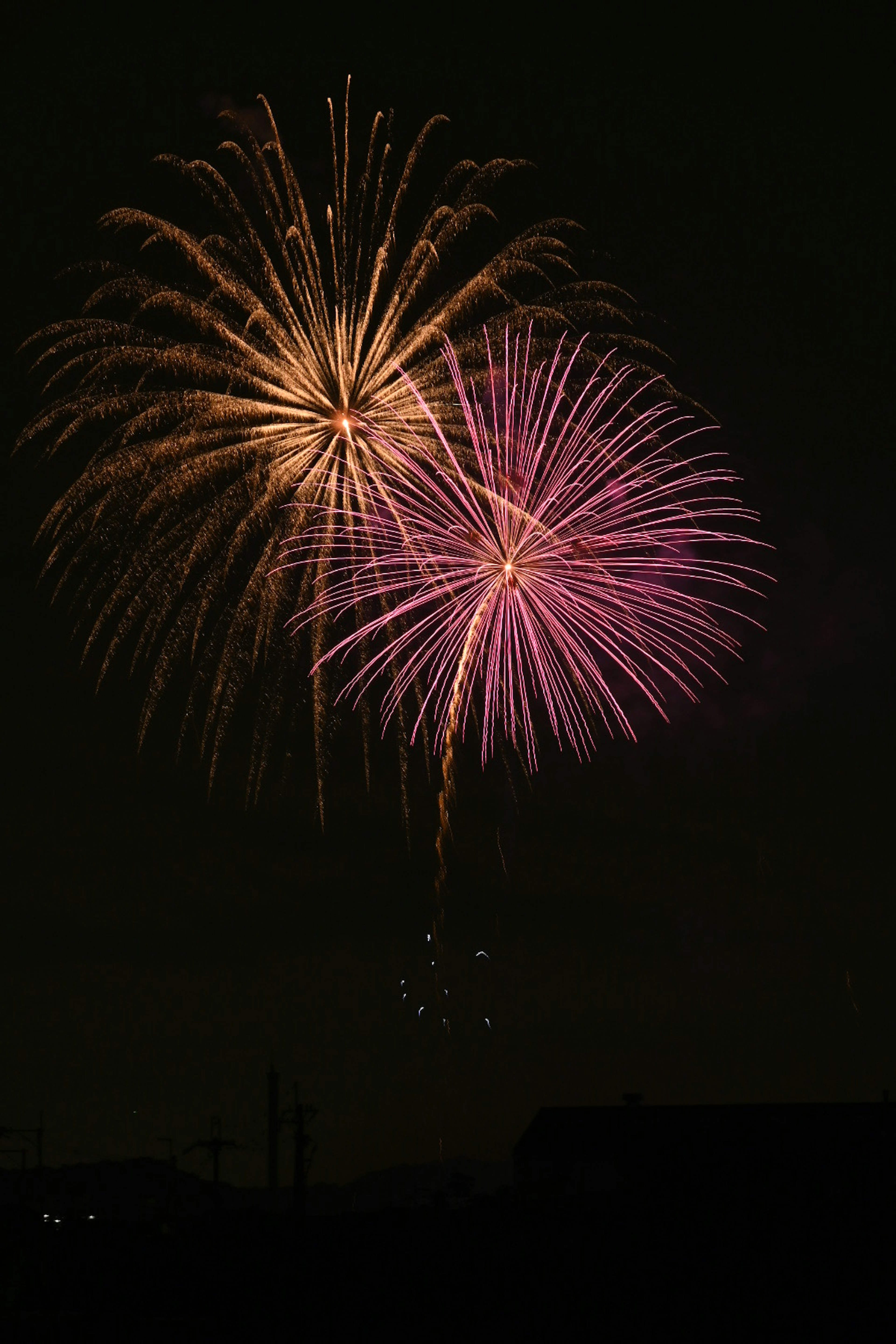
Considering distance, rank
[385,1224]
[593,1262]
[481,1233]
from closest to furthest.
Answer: [593,1262], [481,1233], [385,1224]

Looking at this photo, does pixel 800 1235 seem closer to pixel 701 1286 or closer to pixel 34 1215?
pixel 701 1286

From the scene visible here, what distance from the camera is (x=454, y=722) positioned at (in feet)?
86.8

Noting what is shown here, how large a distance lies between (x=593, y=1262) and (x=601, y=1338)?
340 centimetres

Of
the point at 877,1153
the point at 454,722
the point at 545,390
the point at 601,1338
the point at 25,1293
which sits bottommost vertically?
the point at 601,1338

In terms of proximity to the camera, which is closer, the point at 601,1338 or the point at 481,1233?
the point at 601,1338

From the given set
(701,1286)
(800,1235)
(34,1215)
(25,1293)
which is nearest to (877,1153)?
(800,1235)

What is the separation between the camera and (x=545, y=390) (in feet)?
84.8

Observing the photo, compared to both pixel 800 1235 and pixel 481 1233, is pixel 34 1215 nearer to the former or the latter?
pixel 481 1233

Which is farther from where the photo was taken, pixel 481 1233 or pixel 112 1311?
pixel 481 1233

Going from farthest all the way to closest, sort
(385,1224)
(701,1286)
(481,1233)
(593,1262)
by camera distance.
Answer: (385,1224)
(481,1233)
(593,1262)
(701,1286)

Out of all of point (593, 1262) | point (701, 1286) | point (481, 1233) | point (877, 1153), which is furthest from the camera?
point (877, 1153)

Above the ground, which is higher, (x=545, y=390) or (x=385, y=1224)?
(x=545, y=390)

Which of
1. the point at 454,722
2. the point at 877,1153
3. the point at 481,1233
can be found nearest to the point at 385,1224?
the point at 481,1233

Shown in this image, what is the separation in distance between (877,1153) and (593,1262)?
40.4ft
